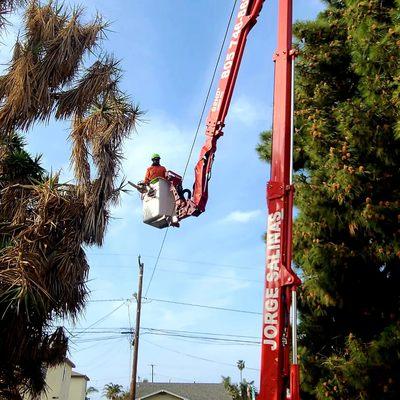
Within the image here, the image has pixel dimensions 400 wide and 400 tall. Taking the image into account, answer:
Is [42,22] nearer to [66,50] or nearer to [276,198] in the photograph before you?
[66,50]

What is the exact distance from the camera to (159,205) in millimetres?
8086

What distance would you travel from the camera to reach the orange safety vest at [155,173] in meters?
8.42

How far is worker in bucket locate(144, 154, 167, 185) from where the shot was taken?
842 centimetres

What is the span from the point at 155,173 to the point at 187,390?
43.6 metres

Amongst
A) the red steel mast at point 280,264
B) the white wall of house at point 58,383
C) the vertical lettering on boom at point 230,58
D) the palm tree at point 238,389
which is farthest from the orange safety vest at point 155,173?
the palm tree at point 238,389

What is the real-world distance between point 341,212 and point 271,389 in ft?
14.0

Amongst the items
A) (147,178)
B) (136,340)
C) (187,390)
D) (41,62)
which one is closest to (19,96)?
(41,62)

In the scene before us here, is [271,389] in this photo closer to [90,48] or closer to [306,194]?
[306,194]

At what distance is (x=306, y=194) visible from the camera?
9.71 metres

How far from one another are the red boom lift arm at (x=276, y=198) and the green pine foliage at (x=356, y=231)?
2145 millimetres

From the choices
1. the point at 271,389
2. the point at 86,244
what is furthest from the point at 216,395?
the point at 271,389

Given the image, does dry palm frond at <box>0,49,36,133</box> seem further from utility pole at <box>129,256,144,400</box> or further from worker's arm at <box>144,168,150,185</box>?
utility pole at <box>129,256,144,400</box>

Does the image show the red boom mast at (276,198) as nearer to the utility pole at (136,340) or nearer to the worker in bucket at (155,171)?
the worker in bucket at (155,171)

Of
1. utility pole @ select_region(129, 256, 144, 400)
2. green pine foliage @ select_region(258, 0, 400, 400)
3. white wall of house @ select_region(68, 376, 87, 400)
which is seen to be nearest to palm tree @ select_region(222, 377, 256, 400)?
white wall of house @ select_region(68, 376, 87, 400)
